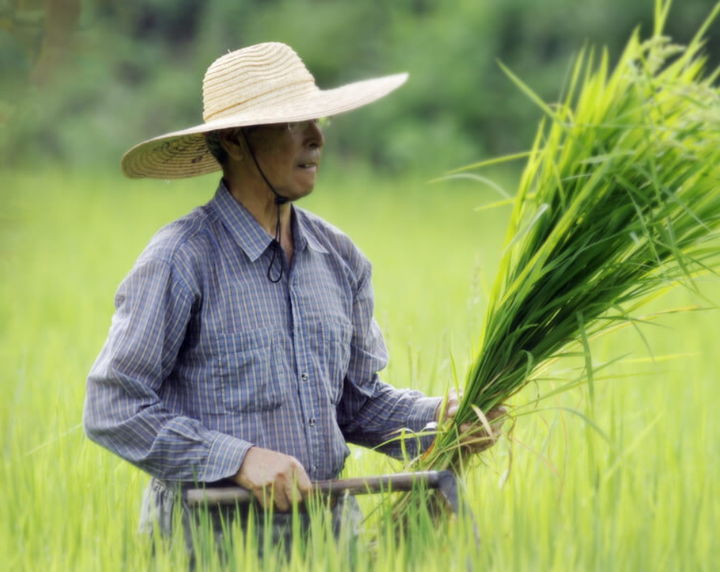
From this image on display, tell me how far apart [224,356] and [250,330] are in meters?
0.07

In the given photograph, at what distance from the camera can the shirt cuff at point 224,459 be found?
202 centimetres

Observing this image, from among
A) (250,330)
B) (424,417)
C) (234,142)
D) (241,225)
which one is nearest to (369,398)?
(424,417)

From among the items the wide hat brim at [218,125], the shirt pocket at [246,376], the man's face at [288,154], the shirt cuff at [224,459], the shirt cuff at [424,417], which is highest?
the wide hat brim at [218,125]

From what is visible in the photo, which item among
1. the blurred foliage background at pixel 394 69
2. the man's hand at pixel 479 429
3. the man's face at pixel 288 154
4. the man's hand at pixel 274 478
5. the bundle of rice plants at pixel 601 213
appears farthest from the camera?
the blurred foliage background at pixel 394 69

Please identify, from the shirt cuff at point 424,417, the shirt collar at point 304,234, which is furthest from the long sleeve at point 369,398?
the shirt collar at point 304,234

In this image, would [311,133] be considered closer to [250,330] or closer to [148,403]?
[250,330]

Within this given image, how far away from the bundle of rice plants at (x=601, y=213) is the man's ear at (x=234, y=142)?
0.58m

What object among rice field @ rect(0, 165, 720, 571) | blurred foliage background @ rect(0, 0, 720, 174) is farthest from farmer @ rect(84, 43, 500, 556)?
blurred foliage background @ rect(0, 0, 720, 174)

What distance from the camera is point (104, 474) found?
103 inches

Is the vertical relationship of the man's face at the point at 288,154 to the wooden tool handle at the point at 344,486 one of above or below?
above

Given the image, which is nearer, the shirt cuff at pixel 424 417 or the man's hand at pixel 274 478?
the man's hand at pixel 274 478

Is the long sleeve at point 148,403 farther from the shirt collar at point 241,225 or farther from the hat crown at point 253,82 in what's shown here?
the hat crown at point 253,82

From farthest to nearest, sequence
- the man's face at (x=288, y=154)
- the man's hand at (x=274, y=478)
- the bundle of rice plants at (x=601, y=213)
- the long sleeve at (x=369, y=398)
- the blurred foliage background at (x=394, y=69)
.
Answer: the blurred foliage background at (x=394, y=69), the long sleeve at (x=369, y=398), the man's face at (x=288, y=154), the man's hand at (x=274, y=478), the bundle of rice plants at (x=601, y=213)

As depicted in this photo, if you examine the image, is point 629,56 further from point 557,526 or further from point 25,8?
point 25,8
